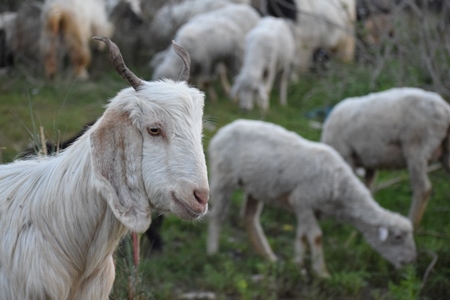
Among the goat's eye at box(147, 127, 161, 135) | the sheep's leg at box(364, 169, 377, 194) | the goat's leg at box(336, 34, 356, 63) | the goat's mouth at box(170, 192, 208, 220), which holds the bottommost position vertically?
the goat's leg at box(336, 34, 356, 63)

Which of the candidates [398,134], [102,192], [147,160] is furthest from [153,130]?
[398,134]

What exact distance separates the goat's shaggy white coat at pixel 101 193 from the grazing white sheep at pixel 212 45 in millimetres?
9451

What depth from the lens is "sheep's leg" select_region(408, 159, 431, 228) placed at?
27.7ft

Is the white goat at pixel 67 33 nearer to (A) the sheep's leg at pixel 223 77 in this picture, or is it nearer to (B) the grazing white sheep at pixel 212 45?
(B) the grazing white sheep at pixel 212 45

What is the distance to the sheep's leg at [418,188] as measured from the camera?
845cm

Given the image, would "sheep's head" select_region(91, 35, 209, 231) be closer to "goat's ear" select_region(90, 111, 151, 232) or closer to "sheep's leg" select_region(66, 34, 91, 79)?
"goat's ear" select_region(90, 111, 151, 232)

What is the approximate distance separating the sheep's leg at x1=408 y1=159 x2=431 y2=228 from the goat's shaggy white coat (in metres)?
5.60

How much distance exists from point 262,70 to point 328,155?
16.8ft

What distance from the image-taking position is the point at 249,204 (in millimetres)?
8484

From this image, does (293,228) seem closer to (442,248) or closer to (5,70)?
(442,248)

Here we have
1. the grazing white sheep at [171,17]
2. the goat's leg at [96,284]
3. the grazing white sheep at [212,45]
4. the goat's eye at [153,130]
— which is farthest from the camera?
the grazing white sheep at [171,17]

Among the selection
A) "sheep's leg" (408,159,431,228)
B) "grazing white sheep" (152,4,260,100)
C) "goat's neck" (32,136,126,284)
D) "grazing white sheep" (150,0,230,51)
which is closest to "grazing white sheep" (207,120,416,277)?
"sheep's leg" (408,159,431,228)

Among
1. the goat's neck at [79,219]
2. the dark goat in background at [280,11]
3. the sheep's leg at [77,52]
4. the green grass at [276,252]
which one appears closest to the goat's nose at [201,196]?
the goat's neck at [79,219]

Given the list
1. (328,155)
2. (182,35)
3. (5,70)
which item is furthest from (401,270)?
(5,70)
